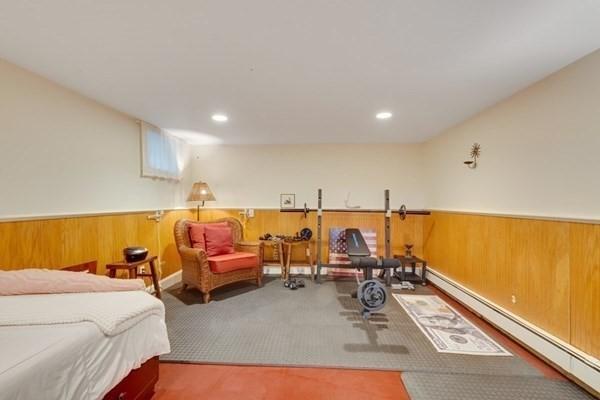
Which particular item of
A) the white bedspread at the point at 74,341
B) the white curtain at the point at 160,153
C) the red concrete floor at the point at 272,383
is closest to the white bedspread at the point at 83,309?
the white bedspread at the point at 74,341

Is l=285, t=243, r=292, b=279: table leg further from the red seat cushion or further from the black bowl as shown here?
the black bowl

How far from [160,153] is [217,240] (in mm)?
1483

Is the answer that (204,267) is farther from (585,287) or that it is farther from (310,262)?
(585,287)

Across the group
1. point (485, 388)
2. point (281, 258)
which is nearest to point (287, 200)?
point (281, 258)

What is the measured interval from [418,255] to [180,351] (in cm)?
379

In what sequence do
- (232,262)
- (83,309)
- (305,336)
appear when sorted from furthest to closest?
(232,262), (305,336), (83,309)

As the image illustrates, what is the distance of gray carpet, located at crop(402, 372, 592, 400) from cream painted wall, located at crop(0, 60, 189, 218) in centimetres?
318

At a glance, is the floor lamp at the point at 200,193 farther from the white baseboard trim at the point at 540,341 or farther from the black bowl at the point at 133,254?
the white baseboard trim at the point at 540,341

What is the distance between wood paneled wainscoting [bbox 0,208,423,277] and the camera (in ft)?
6.39

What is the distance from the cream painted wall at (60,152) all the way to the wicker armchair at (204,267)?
727mm

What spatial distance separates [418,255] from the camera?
4.33 m

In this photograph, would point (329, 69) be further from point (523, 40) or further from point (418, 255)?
point (418, 255)

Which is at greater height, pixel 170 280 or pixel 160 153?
pixel 160 153

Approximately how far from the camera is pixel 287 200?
4.55 meters
